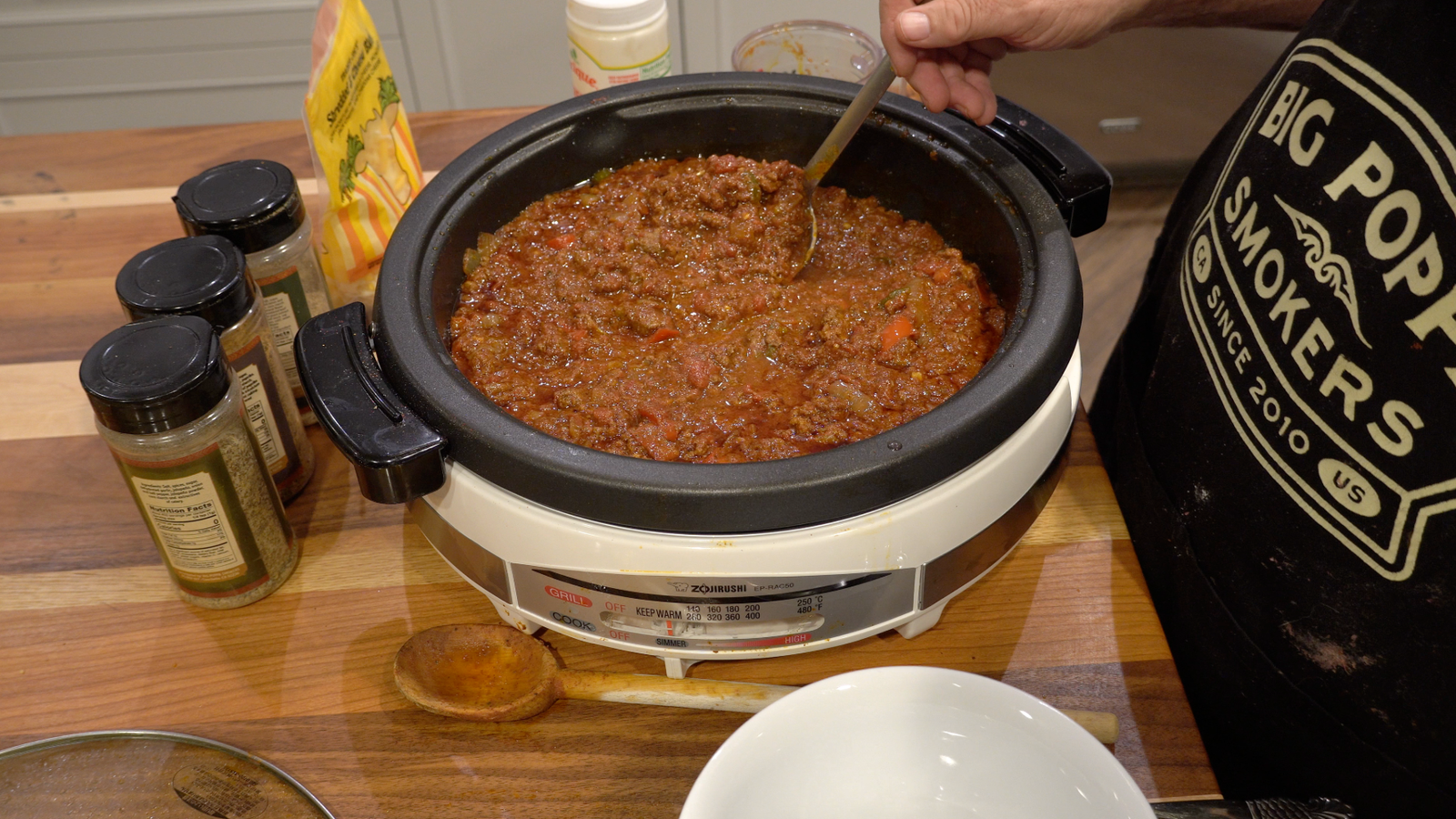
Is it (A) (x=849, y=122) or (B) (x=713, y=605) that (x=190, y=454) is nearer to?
(B) (x=713, y=605)

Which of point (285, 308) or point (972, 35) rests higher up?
point (972, 35)

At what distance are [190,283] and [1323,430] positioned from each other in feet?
3.71

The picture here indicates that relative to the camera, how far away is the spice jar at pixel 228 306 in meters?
1.08

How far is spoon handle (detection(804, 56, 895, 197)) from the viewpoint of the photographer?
48.0 inches

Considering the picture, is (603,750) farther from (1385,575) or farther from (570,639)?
(1385,575)

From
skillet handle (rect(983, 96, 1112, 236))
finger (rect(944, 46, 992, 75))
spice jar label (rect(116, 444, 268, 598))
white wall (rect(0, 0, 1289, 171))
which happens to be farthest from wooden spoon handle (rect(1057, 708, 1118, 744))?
white wall (rect(0, 0, 1289, 171))

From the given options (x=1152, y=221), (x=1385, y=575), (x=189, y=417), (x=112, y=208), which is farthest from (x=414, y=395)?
(x=1152, y=221)

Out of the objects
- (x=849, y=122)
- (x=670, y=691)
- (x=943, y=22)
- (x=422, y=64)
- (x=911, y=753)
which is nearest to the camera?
(x=911, y=753)

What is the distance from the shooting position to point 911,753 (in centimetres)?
83

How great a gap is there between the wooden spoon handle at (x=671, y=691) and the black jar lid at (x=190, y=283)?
0.53 meters

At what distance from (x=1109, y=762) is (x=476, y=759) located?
60cm

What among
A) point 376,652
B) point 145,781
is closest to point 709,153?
point 376,652

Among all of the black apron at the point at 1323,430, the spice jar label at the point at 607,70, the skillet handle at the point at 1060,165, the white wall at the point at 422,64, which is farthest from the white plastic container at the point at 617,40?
the white wall at the point at 422,64

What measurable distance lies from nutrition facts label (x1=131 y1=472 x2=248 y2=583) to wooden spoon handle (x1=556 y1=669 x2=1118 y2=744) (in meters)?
0.39
